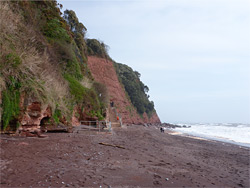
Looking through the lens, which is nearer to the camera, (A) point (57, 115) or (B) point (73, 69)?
(A) point (57, 115)

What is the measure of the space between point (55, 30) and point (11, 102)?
11630 mm

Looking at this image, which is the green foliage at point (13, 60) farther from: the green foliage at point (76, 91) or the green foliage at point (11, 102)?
the green foliage at point (76, 91)

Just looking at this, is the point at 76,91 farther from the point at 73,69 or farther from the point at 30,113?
the point at 30,113

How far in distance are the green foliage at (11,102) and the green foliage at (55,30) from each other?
33.3 feet

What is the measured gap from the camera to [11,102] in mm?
6266

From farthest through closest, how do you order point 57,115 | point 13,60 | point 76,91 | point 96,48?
point 96,48
point 76,91
point 57,115
point 13,60

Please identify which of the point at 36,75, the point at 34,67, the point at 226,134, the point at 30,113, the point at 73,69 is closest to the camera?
the point at 30,113

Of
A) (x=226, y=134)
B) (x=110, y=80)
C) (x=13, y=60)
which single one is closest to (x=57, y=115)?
(x=13, y=60)

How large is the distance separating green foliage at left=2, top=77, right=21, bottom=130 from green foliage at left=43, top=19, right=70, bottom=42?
10.2 meters

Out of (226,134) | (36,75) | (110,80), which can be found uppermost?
(110,80)

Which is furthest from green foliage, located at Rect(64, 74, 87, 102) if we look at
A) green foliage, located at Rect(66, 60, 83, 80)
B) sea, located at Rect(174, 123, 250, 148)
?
sea, located at Rect(174, 123, 250, 148)

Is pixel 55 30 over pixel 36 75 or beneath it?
over

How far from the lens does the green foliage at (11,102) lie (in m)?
5.96

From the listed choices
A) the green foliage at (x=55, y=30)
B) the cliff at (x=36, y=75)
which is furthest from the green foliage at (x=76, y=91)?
the green foliage at (x=55, y=30)
